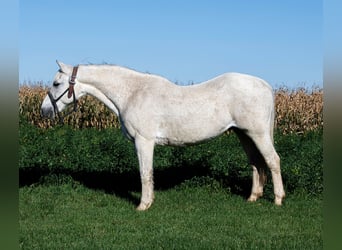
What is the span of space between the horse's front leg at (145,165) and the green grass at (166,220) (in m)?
0.17

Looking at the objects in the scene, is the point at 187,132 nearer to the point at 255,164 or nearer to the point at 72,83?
the point at 255,164

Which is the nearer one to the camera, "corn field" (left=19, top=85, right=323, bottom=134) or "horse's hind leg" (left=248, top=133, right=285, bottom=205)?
"horse's hind leg" (left=248, top=133, right=285, bottom=205)

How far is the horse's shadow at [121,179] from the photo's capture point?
880 cm

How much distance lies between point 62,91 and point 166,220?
8.50 ft

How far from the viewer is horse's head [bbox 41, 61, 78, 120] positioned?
24.9 feet

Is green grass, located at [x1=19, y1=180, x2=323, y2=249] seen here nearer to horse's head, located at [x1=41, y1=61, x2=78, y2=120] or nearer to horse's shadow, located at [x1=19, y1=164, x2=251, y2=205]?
horse's shadow, located at [x1=19, y1=164, x2=251, y2=205]

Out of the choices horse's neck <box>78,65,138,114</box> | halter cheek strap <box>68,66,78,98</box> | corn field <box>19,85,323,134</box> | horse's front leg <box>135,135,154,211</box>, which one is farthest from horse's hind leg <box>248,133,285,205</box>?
corn field <box>19,85,323,134</box>

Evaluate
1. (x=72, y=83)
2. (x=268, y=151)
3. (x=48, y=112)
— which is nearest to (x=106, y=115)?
(x=48, y=112)

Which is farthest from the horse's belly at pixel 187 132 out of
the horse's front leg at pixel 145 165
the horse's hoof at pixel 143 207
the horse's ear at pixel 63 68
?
the horse's ear at pixel 63 68

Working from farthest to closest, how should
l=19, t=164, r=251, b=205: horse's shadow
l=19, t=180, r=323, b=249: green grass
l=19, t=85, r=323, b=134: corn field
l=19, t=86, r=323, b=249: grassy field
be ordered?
l=19, t=85, r=323, b=134: corn field → l=19, t=164, r=251, b=205: horse's shadow → l=19, t=86, r=323, b=249: grassy field → l=19, t=180, r=323, b=249: green grass

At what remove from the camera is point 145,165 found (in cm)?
725

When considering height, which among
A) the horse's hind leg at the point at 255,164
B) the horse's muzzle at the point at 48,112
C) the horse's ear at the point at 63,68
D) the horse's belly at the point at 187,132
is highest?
the horse's ear at the point at 63,68

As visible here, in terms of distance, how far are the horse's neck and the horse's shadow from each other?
67.6 inches

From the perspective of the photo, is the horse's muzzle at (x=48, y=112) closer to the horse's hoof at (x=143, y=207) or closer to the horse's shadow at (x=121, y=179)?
the horse's shadow at (x=121, y=179)
